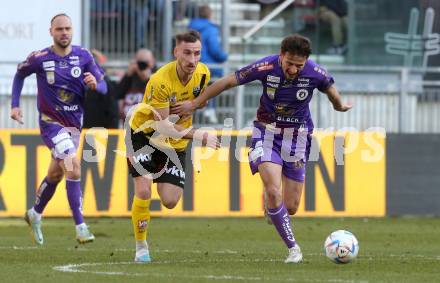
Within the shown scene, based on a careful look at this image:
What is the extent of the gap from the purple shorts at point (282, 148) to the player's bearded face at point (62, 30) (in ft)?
8.66

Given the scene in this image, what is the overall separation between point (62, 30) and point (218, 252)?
2990 mm

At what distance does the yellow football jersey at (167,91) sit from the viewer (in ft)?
38.3

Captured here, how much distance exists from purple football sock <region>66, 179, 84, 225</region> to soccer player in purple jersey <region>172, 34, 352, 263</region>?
2161mm

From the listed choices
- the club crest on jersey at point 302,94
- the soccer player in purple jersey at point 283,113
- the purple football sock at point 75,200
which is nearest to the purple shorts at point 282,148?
the soccer player in purple jersey at point 283,113

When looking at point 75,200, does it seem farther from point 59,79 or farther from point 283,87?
point 283,87

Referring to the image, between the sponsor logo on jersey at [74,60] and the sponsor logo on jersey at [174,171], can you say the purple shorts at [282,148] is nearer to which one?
the sponsor logo on jersey at [174,171]

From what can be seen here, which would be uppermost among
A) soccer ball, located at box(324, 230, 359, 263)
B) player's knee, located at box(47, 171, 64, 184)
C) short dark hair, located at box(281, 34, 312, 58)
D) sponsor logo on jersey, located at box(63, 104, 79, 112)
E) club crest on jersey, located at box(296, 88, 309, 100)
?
short dark hair, located at box(281, 34, 312, 58)

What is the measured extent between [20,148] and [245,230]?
376 cm

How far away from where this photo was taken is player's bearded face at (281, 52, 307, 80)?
11453 mm

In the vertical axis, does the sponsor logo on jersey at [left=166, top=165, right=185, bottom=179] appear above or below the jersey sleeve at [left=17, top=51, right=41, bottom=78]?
below

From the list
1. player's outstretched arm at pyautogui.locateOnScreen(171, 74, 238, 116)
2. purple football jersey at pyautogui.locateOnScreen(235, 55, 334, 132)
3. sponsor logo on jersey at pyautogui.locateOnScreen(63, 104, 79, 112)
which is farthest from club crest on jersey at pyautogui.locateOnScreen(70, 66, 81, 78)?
purple football jersey at pyautogui.locateOnScreen(235, 55, 334, 132)

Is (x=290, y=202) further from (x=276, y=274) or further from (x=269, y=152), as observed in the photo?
(x=276, y=274)

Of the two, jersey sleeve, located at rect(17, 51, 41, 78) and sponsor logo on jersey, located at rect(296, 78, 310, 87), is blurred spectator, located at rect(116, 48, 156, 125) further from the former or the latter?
sponsor logo on jersey, located at rect(296, 78, 310, 87)

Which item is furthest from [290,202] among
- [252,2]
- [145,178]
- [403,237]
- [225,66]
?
[252,2]
